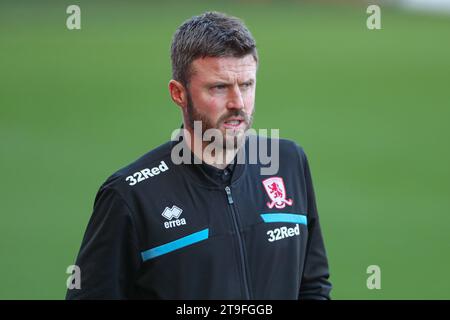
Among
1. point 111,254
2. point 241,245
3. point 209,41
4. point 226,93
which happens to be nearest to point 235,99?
point 226,93

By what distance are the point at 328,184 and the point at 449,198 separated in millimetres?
1240

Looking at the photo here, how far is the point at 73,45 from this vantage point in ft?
50.6

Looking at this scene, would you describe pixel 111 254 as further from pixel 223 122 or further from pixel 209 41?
pixel 209 41

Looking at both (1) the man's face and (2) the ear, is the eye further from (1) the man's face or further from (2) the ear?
(2) the ear

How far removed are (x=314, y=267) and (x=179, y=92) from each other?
78 centimetres

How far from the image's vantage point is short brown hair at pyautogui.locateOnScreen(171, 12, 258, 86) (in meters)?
2.87

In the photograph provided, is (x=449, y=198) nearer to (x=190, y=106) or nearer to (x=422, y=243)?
(x=422, y=243)

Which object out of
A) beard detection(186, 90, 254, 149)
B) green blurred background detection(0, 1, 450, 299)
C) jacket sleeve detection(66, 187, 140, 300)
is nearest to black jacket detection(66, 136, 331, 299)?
jacket sleeve detection(66, 187, 140, 300)

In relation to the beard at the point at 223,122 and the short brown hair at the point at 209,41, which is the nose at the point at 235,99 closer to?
the beard at the point at 223,122

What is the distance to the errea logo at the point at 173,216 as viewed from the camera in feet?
9.34

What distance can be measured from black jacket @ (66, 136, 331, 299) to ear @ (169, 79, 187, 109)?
0.48ft

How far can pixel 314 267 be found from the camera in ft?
10.2
